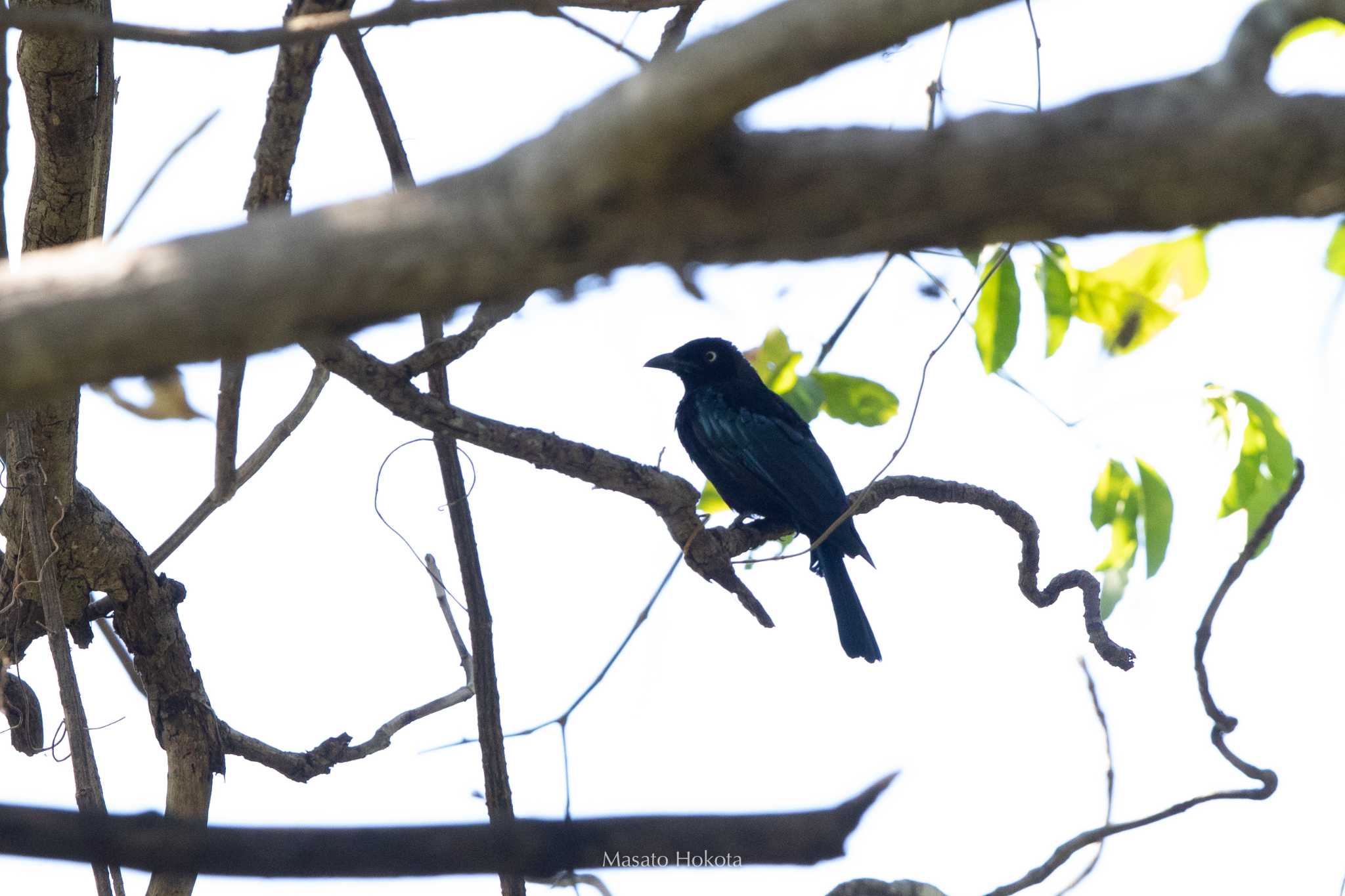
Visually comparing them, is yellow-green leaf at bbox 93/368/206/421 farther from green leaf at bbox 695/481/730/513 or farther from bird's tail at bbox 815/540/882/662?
bird's tail at bbox 815/540/882/662

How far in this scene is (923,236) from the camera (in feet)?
4.21

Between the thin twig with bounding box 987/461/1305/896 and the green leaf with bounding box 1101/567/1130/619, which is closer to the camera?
the thin twig with bounding box 987/461/1305/896

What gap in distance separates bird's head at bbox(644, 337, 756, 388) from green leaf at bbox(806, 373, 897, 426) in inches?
126

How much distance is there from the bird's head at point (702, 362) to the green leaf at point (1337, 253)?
4291 millimetres

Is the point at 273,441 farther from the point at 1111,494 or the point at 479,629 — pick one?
the point at 1111,494

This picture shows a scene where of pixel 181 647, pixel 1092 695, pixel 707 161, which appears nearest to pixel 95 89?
pixel 181 647

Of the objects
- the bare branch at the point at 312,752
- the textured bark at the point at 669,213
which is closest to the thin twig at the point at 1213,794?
the textured bark at the point at 669,213

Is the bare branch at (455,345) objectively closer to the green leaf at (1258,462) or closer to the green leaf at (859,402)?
the green leaf at (859,402)

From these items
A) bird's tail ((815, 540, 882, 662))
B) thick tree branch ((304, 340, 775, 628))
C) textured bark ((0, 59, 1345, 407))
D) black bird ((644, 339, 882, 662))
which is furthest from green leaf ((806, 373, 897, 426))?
textured bark ((0, 59, 1345, 407))

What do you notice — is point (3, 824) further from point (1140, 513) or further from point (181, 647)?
point (1140, 513)

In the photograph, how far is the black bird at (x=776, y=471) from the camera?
20.6 feet

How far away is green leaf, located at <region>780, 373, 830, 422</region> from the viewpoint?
3.86 metres

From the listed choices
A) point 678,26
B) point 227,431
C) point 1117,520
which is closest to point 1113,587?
point 1117,520

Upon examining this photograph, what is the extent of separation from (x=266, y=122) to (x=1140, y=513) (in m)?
2.70
